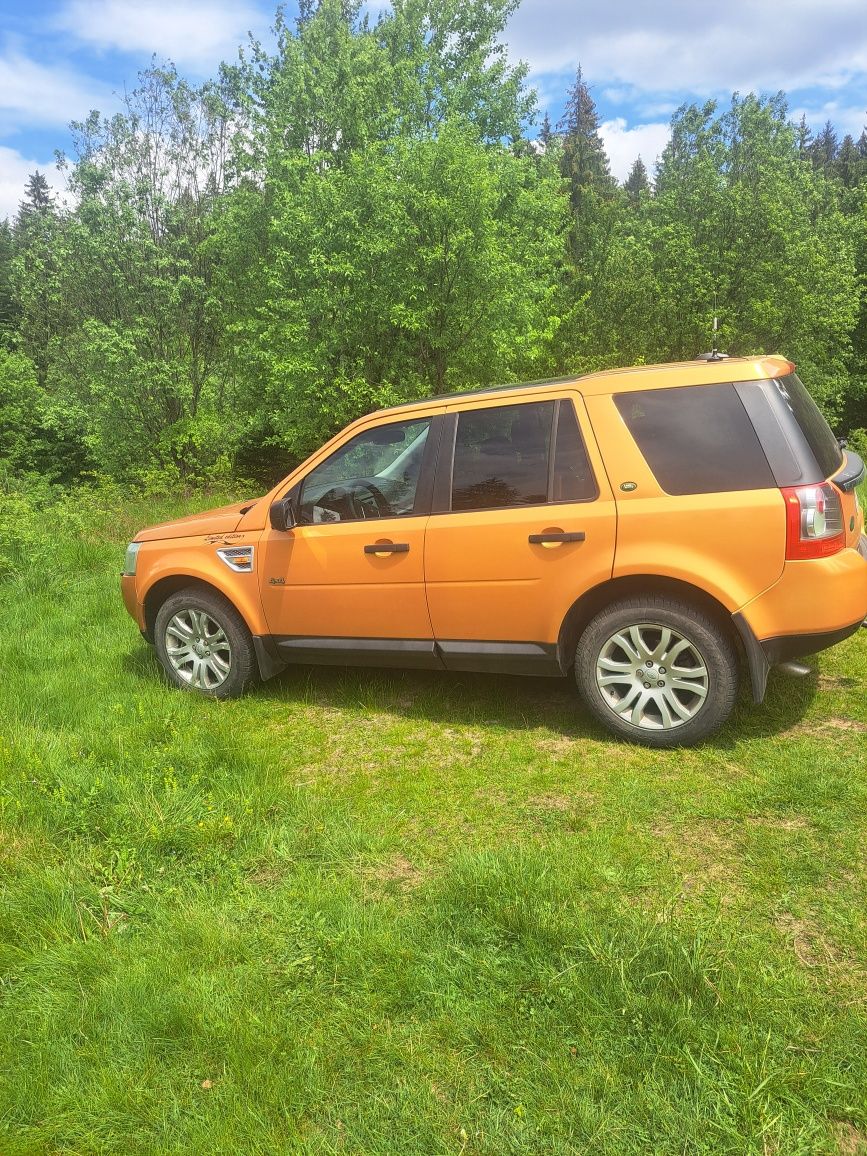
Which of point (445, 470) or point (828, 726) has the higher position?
point (445, 470)

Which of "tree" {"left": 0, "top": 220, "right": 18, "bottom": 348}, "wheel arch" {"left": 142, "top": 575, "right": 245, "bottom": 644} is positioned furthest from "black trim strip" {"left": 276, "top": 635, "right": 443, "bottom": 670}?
"tree" {"left": 0, "top": 220, "right": 18, "bottom": 348}

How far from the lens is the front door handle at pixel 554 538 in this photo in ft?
13.0

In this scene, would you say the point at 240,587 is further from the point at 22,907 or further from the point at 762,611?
the point at 762,611

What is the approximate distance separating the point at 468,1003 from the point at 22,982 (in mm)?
1528

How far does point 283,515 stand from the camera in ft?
15.5

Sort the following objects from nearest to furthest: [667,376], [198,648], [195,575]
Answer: [667,376]
[195,575]
[198,648]

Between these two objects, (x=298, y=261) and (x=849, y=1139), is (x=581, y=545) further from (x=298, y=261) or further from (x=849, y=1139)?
(x=298, y=261)

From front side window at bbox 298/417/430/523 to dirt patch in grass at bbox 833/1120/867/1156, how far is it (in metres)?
3.37

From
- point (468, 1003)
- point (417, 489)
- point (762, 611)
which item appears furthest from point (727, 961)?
point (417, 489)

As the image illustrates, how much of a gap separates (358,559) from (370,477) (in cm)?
54

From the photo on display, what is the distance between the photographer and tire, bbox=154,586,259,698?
16.6 feet

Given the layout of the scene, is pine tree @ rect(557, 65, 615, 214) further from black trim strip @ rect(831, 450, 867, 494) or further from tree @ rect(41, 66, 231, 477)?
black trim strip @ rect(831, 450, 867, 494)

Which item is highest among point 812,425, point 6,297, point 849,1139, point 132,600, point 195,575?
point 6,297

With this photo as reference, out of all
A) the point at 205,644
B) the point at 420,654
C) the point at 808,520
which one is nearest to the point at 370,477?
the point at 420,654
